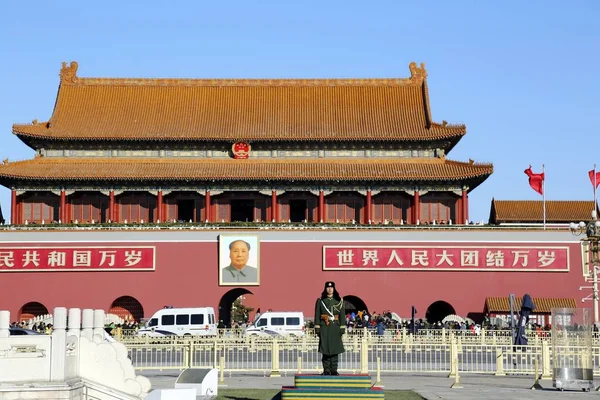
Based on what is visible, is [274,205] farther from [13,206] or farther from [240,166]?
[13,206]

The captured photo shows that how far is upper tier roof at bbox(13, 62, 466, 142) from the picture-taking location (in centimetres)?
5519

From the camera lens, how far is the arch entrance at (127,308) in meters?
50.6

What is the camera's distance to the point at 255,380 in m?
26.5

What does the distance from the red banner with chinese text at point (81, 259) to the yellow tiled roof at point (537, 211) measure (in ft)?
66.6

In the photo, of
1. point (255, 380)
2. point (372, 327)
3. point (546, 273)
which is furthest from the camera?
point (546, 273)

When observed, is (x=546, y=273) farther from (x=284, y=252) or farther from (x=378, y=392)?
(x=378, y=392)

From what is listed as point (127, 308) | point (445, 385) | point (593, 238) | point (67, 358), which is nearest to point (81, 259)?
point (127, 308)

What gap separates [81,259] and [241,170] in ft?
29.7

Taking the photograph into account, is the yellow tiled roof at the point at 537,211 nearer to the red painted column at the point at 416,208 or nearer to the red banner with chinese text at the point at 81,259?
the red painted column at the point at 416,208

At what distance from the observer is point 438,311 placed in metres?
52.8

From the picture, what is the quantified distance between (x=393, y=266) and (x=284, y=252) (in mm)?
4985

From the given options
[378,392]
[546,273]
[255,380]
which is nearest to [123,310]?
[546,273]

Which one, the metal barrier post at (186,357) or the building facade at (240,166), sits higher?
the building facade at (240,166)

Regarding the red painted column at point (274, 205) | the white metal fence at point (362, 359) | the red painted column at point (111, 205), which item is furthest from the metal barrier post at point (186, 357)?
the red painted column at point (111, 205)
